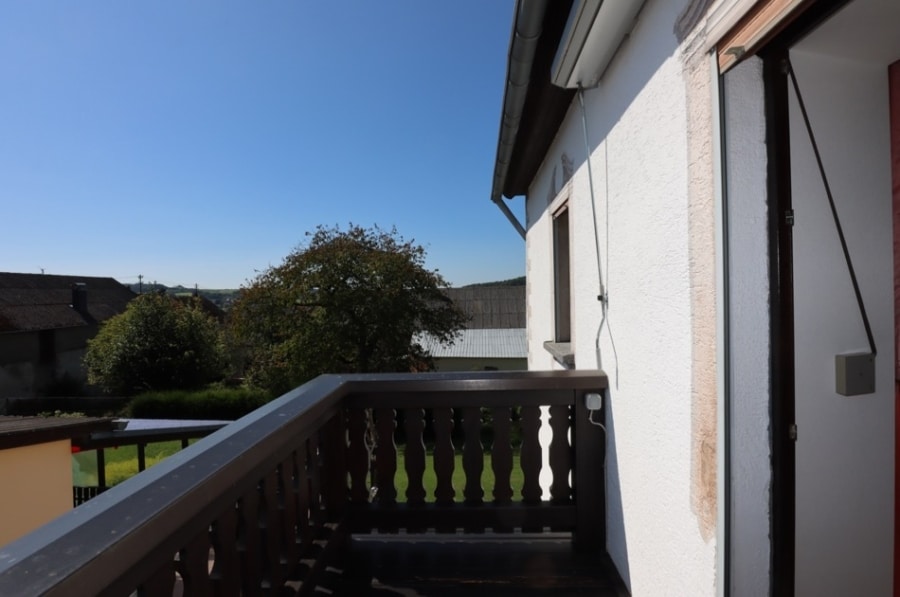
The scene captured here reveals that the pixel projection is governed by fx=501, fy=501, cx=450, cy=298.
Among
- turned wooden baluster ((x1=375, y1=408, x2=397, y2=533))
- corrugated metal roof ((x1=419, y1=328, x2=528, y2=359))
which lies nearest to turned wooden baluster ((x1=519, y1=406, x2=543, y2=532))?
turned wooden baluster ((x1=375, y1=408, x2=397, y2=533))

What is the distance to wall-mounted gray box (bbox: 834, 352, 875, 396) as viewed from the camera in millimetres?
1396

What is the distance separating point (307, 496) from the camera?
1910 mm

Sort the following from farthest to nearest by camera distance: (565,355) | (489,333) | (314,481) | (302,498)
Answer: (489,333) → (565,355) → (314,481) → (302,498)

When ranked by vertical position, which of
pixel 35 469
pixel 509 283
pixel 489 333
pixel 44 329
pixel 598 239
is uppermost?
pixel 509 283

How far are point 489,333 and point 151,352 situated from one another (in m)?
12.3

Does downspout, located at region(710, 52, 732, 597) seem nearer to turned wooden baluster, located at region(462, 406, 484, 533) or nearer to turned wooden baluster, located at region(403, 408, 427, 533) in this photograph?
turned wooden baluster, located at region(462, 406, 484, 533)

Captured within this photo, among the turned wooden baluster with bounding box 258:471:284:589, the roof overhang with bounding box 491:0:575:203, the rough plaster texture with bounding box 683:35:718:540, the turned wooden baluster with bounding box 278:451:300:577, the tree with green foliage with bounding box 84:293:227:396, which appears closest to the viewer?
the rough plaster texture with bounding box 683:35:718:540

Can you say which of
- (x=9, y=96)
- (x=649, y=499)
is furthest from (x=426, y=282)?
(x=649, y=499)

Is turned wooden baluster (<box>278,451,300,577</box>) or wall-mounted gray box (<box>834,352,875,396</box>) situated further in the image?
turned wooden baluster (<box>278,451,300,577</box>)

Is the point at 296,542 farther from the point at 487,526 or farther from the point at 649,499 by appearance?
the point at 649,499

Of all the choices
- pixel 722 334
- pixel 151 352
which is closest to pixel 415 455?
pixel 722 334

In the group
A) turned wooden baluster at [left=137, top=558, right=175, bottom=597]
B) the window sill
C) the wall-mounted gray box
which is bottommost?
turned wooden baluster at [left=137, top=558, right=175, bottom=597]

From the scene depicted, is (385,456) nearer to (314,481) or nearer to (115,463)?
(314,481)

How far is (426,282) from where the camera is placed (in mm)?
12180
